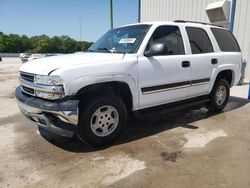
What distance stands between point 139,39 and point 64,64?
4.51ft

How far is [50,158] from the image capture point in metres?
3.30

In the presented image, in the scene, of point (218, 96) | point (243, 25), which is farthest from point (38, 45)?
point (218, 96)

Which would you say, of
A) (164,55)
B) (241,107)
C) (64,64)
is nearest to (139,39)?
(164,55)

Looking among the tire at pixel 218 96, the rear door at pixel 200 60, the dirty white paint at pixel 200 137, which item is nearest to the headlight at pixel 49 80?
the dirty white paint at pixel 200 137

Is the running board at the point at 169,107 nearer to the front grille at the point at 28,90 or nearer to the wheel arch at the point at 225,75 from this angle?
the wheel arch at the point at 225,75

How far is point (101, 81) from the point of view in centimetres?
333

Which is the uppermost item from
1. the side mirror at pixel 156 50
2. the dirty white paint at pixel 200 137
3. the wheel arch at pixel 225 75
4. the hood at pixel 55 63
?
the side mirror at pixel 156 50

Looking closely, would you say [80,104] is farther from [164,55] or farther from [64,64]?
[164,55]

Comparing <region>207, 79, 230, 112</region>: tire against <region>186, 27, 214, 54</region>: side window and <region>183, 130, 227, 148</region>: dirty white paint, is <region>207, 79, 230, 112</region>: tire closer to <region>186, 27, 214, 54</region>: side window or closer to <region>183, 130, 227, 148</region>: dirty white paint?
<region>186, 27, 214, 54</region>: side window

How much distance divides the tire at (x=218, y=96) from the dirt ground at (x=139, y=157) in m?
0.60

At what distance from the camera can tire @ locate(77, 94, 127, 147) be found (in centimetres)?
331

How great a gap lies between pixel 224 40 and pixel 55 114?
4.19 metres

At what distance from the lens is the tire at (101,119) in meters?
3.31

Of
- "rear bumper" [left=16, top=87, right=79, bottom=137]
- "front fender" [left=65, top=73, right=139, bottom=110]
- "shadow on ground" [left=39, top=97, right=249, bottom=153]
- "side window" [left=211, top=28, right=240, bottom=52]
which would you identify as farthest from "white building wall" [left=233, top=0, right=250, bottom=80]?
"rear bumper" [left=16, top=87, right=79, bottom=137]
